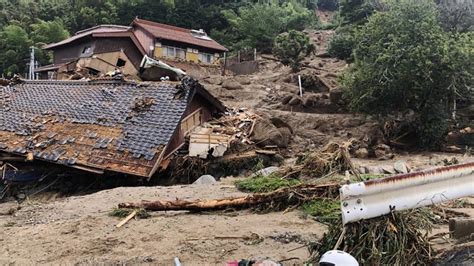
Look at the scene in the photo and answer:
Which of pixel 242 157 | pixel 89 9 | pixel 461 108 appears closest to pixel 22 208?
pixel 242 157

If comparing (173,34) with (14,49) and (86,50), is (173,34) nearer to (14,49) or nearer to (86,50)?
(86,50)

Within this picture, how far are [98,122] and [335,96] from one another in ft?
39.5

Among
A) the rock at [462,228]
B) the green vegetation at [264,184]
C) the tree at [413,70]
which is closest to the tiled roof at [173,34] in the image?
the tree at [413,70]

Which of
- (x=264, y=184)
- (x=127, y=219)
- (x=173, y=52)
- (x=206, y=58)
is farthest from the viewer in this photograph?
(x=206, y=58)

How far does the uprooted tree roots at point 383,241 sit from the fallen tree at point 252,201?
2363 millimetres

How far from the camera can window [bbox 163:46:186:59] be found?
29.2m

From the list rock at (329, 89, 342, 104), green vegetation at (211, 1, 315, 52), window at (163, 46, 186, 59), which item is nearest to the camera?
rock at (329, 89, 342, 104)

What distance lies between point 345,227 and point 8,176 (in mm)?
Answer: 9661

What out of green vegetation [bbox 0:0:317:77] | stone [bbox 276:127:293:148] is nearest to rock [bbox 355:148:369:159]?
stone [bbox 276:127:293:148]

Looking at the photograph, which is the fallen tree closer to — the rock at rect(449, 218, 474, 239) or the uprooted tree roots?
the rock at rect(449, 218, 474, 239)

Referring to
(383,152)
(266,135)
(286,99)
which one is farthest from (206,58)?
(383,152)

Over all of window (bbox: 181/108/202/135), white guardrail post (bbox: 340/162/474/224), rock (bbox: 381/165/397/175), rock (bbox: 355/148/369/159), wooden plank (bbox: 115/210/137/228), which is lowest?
rock (bbox: 355/148/369/159)

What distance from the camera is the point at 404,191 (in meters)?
3.57

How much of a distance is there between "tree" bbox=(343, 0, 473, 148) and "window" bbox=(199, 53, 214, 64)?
51.3 ft
